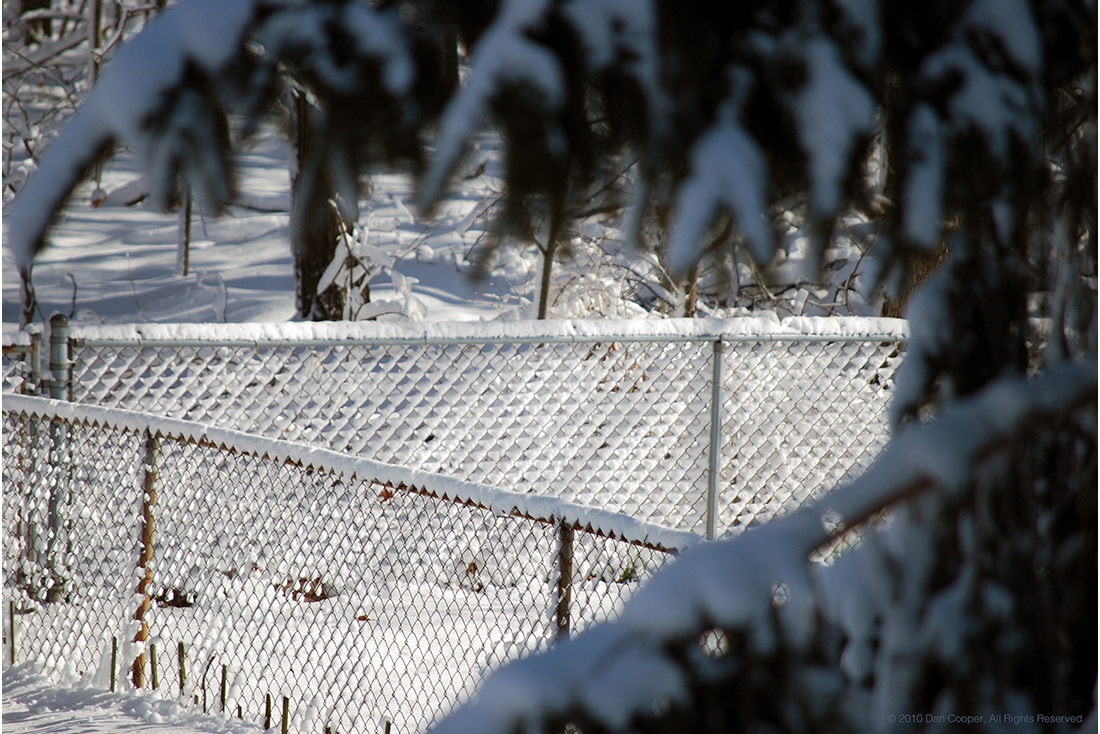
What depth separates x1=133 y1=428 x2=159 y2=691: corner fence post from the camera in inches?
142

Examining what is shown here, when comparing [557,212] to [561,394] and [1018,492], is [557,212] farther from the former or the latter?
[561,394]

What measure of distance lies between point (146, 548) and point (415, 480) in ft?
4.92

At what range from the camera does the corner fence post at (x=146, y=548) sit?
11.8 feet

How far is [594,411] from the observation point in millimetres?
5848

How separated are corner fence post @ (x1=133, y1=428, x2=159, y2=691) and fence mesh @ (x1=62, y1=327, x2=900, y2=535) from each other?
5.70 feet

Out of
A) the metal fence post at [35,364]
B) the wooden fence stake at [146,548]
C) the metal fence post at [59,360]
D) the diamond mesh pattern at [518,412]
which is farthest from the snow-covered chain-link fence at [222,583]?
the diamond mesh pattern at [518,412]

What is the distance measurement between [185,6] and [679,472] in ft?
17.5

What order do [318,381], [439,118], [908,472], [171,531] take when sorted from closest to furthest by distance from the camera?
[908,472] < [439,118] < [171,531] < [318,381]

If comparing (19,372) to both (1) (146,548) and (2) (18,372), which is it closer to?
(2) (18,372)

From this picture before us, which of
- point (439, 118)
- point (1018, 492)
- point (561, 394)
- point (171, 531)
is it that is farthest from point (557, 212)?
point (561, 394)

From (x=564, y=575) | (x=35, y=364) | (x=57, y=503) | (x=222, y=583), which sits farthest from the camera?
(x=35, y=364)

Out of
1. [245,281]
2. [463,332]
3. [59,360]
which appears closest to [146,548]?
[59,360]

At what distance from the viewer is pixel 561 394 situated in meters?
5.78

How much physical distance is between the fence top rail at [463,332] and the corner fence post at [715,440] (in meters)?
0.20
